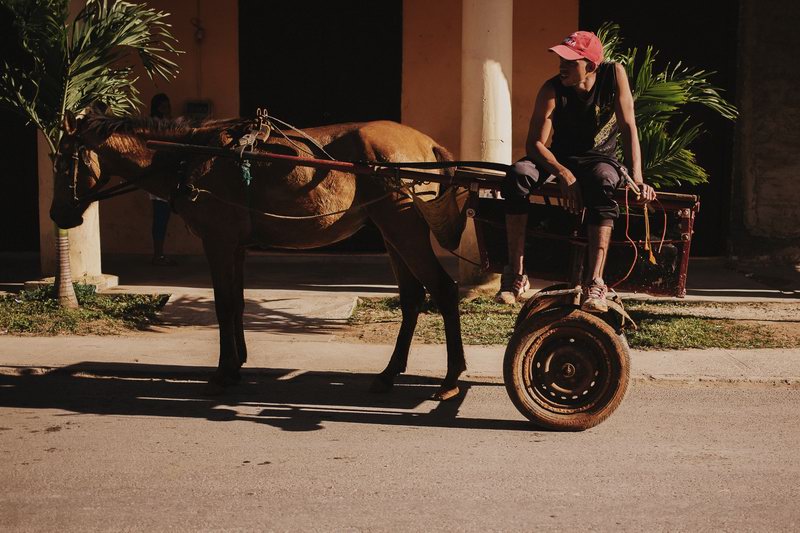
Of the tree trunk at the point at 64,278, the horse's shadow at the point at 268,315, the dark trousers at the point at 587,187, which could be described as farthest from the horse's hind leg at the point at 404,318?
the tree trunk at the point at 64,278

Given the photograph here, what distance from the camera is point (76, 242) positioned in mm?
11164

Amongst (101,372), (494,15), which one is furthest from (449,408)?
(494,15)

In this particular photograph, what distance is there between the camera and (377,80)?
1352 centimetres

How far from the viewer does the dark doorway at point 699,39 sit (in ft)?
43.0

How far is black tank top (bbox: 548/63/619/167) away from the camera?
6.49 meters

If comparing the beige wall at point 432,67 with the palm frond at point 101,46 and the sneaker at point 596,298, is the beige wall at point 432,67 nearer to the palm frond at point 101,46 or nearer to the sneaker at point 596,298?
the palm frond at point 101,46

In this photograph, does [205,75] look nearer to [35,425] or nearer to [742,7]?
[742,7]

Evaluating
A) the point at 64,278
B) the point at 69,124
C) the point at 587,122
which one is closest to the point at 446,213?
the point at 587,122

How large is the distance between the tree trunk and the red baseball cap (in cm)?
591

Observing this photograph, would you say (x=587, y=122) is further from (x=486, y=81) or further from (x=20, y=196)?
(x=20, y=196)

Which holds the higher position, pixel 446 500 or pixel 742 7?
pixel 742 7

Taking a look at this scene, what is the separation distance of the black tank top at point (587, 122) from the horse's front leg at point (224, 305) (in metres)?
2.36

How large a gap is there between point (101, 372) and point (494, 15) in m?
5.43

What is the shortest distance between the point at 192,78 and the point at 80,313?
463 cm
